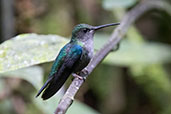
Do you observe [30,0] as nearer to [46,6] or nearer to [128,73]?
[46,6]

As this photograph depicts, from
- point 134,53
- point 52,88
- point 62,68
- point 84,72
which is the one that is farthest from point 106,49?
point 134,53

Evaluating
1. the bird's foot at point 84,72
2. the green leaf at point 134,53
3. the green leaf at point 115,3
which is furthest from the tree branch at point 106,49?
the green leaf at point 134,53

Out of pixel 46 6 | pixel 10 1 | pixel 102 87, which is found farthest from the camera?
pixel 46 6

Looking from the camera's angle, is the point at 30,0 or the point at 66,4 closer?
the point at 30,0

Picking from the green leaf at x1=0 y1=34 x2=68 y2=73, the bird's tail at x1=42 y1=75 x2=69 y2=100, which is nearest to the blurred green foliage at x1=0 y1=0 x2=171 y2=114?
the green leaf at x1=0 y1=34 x2=68 y2=73

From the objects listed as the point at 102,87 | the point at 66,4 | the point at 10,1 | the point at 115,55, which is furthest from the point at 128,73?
the point at 10,1

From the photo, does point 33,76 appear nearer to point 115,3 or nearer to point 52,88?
point 52,88

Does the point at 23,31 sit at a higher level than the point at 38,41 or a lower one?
lower
